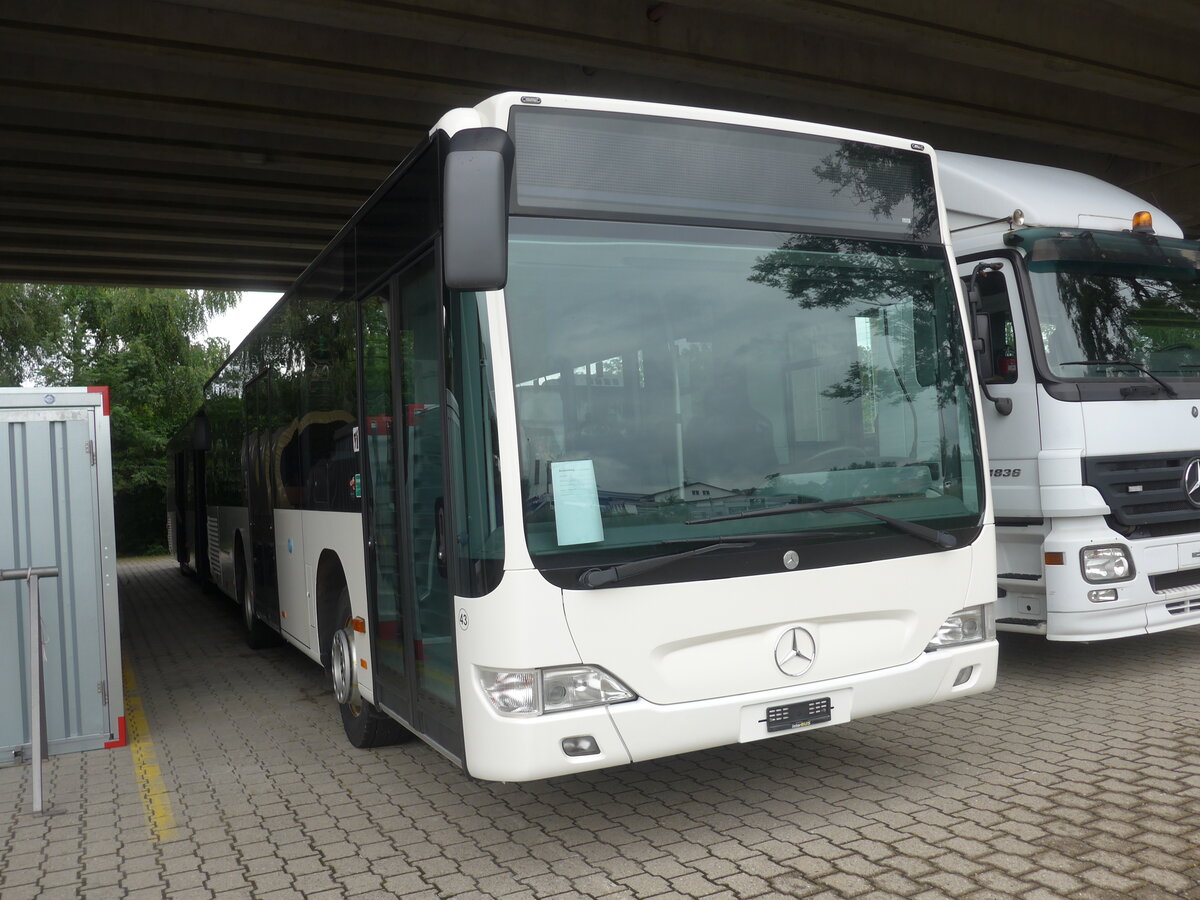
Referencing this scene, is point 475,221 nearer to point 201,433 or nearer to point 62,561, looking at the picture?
point 62,561

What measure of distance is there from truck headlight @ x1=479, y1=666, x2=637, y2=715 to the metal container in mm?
3720

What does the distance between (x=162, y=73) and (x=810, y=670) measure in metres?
9.46

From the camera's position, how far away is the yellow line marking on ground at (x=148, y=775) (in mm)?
5078

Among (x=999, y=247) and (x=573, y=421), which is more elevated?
(x=999, y=247)

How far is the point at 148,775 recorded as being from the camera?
236 inches

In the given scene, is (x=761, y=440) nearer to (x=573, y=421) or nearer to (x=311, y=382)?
(x=573, y=421)

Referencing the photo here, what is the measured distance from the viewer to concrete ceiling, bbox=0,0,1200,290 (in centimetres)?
934

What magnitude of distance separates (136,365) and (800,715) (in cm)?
3239

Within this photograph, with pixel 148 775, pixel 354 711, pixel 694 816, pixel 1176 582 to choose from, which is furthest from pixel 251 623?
pixel 1176 582

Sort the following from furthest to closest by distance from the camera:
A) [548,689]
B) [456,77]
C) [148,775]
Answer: [456,77], [148,775], [548,689]

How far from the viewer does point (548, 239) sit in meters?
4.14

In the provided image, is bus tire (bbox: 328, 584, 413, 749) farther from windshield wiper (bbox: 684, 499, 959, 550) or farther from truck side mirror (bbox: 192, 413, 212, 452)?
truck side mirror (bbox: 192, 413, 212, 452)

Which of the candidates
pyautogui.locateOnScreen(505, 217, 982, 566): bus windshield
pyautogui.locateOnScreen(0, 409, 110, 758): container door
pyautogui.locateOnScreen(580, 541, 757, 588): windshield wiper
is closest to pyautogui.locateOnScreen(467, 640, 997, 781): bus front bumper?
pyautogui.locateOnScreen(580, 541, 757, 588): windshield wiper

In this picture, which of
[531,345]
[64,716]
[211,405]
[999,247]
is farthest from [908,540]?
[211,405]
